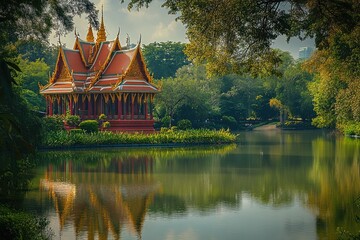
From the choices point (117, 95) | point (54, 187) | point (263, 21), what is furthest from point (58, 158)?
point (263, 21)

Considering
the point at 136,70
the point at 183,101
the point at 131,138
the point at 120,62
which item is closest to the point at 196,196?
the point at 131,138

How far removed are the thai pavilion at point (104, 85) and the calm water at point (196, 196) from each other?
11156mm

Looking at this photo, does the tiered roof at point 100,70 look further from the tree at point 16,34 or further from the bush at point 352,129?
the tree at point 16,34

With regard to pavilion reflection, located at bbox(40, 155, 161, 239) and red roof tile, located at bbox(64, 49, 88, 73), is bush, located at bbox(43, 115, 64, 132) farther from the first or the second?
pavilion reflection, located at bbox(40, 155, 161, 239)

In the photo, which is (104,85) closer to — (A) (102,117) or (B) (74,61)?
(A) (102,117)

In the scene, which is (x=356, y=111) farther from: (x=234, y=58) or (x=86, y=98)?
(x=234, y=58)

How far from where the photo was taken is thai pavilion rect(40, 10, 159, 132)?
Result: 132ft

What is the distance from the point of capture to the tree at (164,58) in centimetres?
7512

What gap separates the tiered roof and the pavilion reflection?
14.1 m

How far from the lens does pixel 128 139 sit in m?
35.2

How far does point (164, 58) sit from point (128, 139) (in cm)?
4164

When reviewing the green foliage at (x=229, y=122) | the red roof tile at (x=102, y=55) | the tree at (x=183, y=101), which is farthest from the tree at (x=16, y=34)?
the green foliage at (x=229, y=122)

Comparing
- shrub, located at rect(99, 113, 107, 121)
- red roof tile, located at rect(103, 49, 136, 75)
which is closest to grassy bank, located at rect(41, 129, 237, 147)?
shrub, located at rect(99, 113, 107, 121)

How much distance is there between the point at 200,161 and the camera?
88.9 ft
